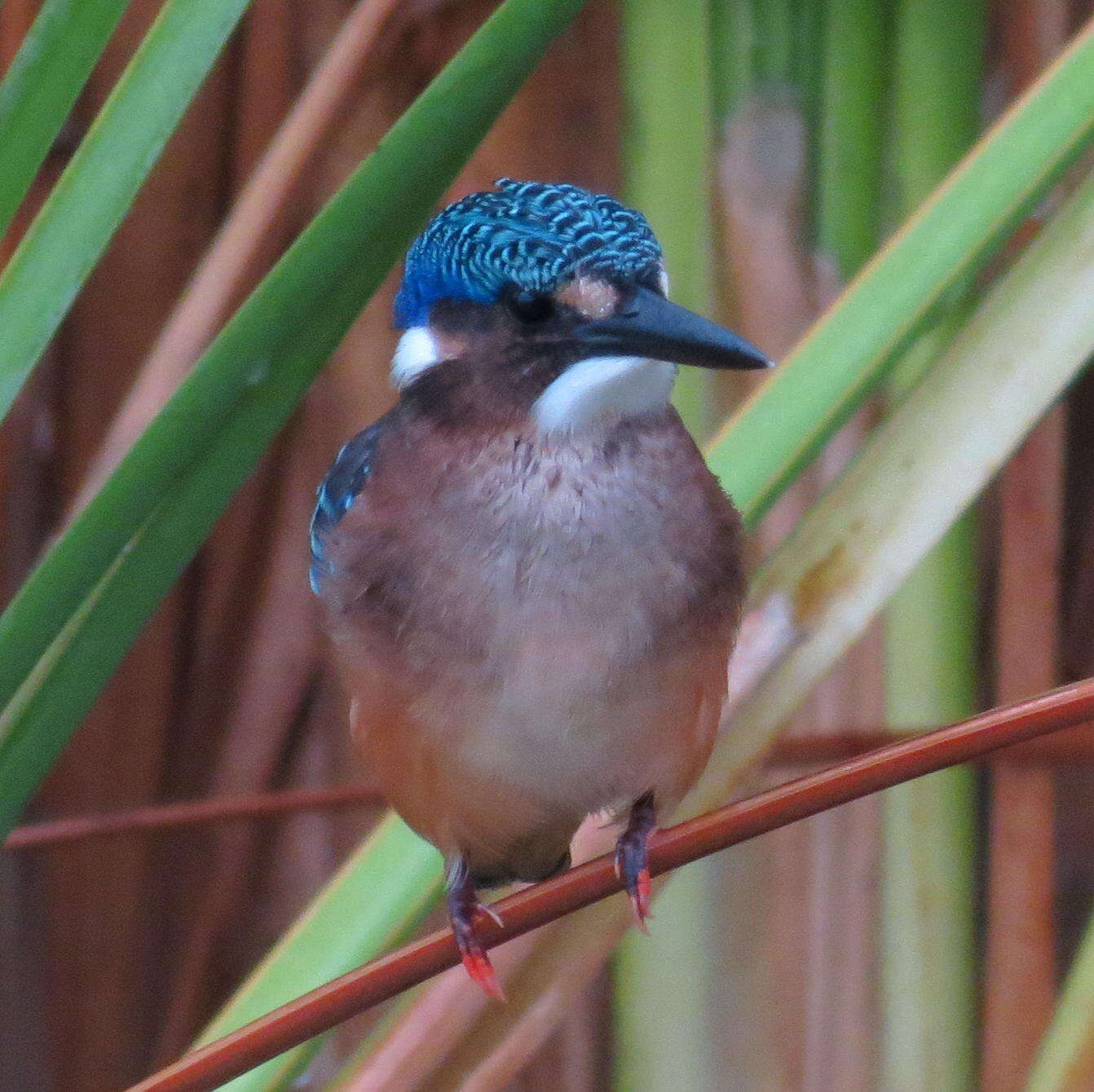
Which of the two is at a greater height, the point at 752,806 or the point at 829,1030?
the point at 752,806

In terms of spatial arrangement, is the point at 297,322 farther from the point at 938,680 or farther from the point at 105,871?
the point at 105,871

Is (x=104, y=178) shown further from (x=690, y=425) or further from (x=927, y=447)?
(x=690, y=425)

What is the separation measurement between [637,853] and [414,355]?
0.37 metres

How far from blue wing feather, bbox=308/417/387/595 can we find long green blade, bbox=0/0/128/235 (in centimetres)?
29

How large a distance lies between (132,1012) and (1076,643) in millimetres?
1081

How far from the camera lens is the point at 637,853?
1.00m

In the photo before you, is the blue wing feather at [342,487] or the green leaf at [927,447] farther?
the blue wing feather at [342,487]

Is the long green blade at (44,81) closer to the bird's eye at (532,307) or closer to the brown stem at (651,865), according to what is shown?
the bird's eye at (532,307)

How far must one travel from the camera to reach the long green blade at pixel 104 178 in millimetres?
808

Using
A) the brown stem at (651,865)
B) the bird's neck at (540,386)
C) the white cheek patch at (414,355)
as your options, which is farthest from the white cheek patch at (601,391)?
the brown stem at (651,865)

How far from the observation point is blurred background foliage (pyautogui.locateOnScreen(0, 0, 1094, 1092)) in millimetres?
817

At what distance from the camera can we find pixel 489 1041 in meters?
1.02

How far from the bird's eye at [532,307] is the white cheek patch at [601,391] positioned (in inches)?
1.5

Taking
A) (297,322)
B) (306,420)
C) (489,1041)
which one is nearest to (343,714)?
(306,420)
